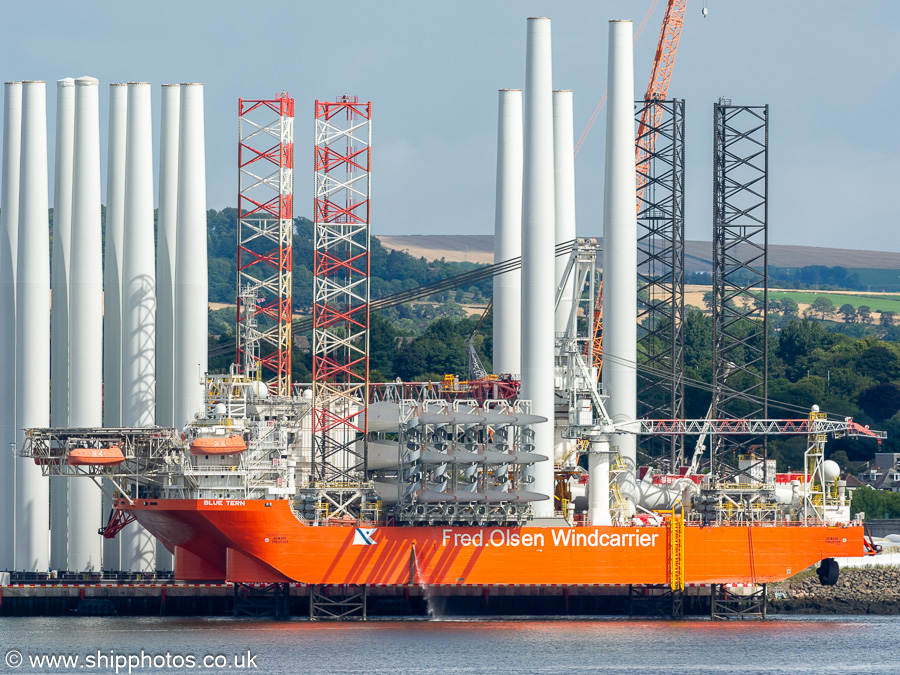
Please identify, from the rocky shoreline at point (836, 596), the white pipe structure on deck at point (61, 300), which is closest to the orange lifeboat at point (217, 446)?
the white pipe structure on deck at point (61, 300)

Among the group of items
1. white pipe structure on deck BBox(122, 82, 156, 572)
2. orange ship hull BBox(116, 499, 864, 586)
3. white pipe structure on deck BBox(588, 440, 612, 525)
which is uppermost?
white pipe structure on deck BBox(122, 82, 156, 572)

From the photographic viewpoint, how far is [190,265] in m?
83.1

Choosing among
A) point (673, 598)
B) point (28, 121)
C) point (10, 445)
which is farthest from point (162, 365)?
point (673, 598)

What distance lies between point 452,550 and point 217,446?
1066cm

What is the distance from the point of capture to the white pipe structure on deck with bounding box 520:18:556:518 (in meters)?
77.7

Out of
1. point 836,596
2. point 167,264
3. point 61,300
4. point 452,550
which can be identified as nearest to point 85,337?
point 61,300

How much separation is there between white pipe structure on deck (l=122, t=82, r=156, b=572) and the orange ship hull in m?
7.07

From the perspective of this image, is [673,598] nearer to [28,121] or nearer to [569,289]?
[569,289]

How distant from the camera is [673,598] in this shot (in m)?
77.5

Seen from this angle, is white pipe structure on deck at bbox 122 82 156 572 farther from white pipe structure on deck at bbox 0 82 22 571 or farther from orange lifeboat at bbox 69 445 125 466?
orange lifeboat at bbox 69 445 125 466

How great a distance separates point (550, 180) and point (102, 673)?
30.9m

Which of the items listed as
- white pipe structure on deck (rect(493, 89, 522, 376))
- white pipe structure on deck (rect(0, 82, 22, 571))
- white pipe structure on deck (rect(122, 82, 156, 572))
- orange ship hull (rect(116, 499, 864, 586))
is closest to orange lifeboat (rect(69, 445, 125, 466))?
orange ship hull (rect(116, 499, 864, 586))

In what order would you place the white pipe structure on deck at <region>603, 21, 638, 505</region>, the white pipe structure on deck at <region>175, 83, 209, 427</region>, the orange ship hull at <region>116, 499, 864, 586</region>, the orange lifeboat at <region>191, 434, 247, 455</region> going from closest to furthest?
1. the orange lifeboat at <region>191, 434, 247, 455</region>
2. the orange ship hull at <region>116, 499, 864, 586</region>
3. the white pipe structure on deck at <region>603, 21, 638, 505</region>
4. the white pipe structure on deck at <region>175, 83, 209, 427</region>

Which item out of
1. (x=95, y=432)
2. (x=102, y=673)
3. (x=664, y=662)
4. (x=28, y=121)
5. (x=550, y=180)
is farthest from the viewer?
(x=28, y=121)
